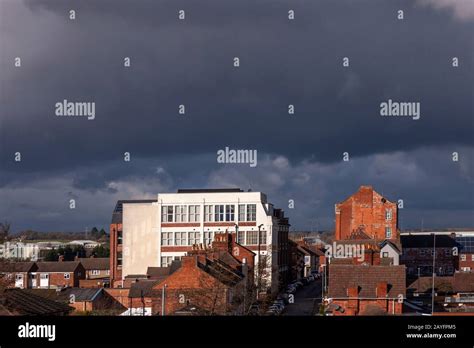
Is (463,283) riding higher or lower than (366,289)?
lower

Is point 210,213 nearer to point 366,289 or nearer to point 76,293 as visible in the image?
point 76,293

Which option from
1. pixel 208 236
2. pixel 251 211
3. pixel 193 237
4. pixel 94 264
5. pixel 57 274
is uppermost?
pixel 251 211

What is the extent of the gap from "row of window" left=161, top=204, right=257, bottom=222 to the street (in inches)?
428

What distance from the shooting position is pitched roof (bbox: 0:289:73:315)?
3095 centimetres

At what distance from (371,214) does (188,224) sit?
32.6 metres

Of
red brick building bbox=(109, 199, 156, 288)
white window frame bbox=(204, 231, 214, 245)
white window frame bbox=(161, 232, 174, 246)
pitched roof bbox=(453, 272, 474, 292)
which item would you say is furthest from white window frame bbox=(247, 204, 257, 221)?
pitched roof bbox=(453, 272, 474, 292)

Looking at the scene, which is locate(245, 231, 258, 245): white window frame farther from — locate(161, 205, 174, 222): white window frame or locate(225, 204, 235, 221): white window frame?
locate(161, 205, 174, 222): white window frame

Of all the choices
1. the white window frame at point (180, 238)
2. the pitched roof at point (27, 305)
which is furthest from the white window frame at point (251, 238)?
the pitched roof at point (27, 305)

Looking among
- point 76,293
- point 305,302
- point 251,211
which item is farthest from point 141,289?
point 251,211

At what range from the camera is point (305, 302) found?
69.8 m

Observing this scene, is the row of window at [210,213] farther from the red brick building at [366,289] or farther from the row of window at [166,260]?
the red brick building at [366,289]

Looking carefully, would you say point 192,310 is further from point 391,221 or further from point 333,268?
point 391,221
